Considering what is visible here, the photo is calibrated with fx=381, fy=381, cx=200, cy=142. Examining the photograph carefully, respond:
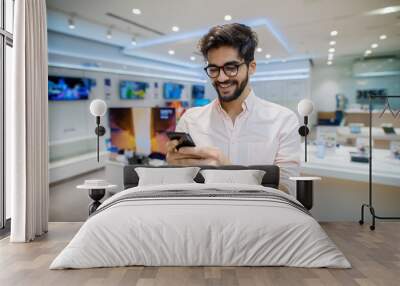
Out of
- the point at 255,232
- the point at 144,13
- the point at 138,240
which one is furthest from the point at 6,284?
the point at 144,13

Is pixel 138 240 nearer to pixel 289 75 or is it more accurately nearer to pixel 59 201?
pixel 59 201

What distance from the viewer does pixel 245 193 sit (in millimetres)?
3289

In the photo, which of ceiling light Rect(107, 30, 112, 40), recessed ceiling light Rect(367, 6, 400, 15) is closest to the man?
ceiling light Rect(107, 30, 112, 40)

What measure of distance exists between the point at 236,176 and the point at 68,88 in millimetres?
2210

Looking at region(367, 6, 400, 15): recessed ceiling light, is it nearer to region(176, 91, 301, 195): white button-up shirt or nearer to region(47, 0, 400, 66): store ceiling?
region(47, 0, 400, 66): store ceiling

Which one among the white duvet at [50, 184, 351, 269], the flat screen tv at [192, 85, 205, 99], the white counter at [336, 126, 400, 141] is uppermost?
the flat screen tv at [192, 85, 205, 99]

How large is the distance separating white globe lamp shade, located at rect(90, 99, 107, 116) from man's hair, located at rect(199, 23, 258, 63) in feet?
4.51

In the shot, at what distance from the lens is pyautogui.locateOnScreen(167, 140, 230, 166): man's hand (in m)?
4.29

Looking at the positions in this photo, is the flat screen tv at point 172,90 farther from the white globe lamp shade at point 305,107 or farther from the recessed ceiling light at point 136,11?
the white globe lamp shade at point 305,107

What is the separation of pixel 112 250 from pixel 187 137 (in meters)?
1.86

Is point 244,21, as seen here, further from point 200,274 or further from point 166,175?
point 200,274

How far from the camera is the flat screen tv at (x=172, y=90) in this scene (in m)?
4.51

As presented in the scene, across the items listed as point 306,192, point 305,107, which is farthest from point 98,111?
point 306,192

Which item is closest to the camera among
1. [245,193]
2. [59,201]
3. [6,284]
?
[6,284]
